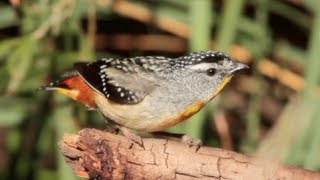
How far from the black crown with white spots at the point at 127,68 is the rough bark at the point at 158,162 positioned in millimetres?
594

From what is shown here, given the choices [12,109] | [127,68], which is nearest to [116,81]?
[127,68]

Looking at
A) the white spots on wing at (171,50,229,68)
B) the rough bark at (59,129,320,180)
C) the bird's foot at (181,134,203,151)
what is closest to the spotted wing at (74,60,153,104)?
the white spots on wing at (171,50,229,68)

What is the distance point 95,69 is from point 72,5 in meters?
0.82

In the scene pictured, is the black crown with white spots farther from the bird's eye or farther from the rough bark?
the rough bark

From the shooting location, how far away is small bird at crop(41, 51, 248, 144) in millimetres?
4477

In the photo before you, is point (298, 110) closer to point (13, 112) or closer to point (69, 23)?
point (69, 23)

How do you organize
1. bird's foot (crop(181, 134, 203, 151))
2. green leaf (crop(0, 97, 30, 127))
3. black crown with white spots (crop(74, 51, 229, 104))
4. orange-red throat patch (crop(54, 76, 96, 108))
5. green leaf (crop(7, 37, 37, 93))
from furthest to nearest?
green leaf (crop(0, 97, 30, 127)) < green leaf (crop(7, 37, 37, 93)) < orange-red throat patch (crop(54, 76, 96, 108)) < black crown with white spots (crop(74, 51, 229, 104)) < bird's foot (crop(181, 134, 203, 151))

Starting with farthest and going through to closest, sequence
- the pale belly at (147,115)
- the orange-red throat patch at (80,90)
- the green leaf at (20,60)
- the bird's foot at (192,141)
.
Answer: the green leaf at (20,60) → the orange-red throat patch at (80,90) → the pale belly at (147,115) → the bird's foot at (192,141)

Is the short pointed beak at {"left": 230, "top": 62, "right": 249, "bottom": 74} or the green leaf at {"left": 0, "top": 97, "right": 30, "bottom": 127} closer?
the short pointed beak at {"left": 230, "top": 62, "right": 249, "bottom": 74}

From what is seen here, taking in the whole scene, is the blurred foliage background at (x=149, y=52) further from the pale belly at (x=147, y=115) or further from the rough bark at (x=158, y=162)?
the rough bark at (x=158, y=162)

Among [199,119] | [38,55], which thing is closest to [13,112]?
[38,55]

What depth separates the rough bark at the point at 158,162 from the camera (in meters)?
3.82

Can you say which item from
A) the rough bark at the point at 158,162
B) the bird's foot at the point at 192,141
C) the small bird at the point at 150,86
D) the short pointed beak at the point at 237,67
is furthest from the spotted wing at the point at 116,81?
the rough bark at the point at 158,162

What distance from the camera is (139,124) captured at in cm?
447
